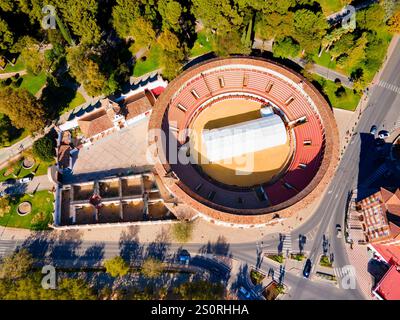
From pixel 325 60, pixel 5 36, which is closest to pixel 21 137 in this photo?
pixel 5 36

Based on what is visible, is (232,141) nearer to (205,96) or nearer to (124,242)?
(205,96)

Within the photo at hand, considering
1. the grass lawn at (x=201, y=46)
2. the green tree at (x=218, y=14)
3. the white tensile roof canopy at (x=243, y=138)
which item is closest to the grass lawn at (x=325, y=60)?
the green tree at (x=218, y=14)

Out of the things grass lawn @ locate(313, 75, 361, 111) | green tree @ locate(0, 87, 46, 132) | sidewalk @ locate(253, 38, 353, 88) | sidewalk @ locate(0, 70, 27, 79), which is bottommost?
green tree @ locate(0, 87, 46, 132)

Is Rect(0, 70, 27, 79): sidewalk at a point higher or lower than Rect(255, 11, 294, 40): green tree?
lower

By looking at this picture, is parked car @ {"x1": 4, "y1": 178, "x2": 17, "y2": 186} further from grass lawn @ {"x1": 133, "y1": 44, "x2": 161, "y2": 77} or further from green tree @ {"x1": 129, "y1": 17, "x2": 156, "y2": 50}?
green tree @ {"x1": 129, "y1": 17, "x2": 156, "y2": 50}

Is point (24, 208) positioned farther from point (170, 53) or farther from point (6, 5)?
point (170, 53)

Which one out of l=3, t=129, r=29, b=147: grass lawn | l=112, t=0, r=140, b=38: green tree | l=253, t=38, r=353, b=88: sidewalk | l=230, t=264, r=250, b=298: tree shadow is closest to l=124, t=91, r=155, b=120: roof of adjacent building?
l=112, t=0, r=140, b=38: green tree

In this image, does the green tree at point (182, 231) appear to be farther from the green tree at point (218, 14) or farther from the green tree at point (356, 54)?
the green tree at point (356, 54)
